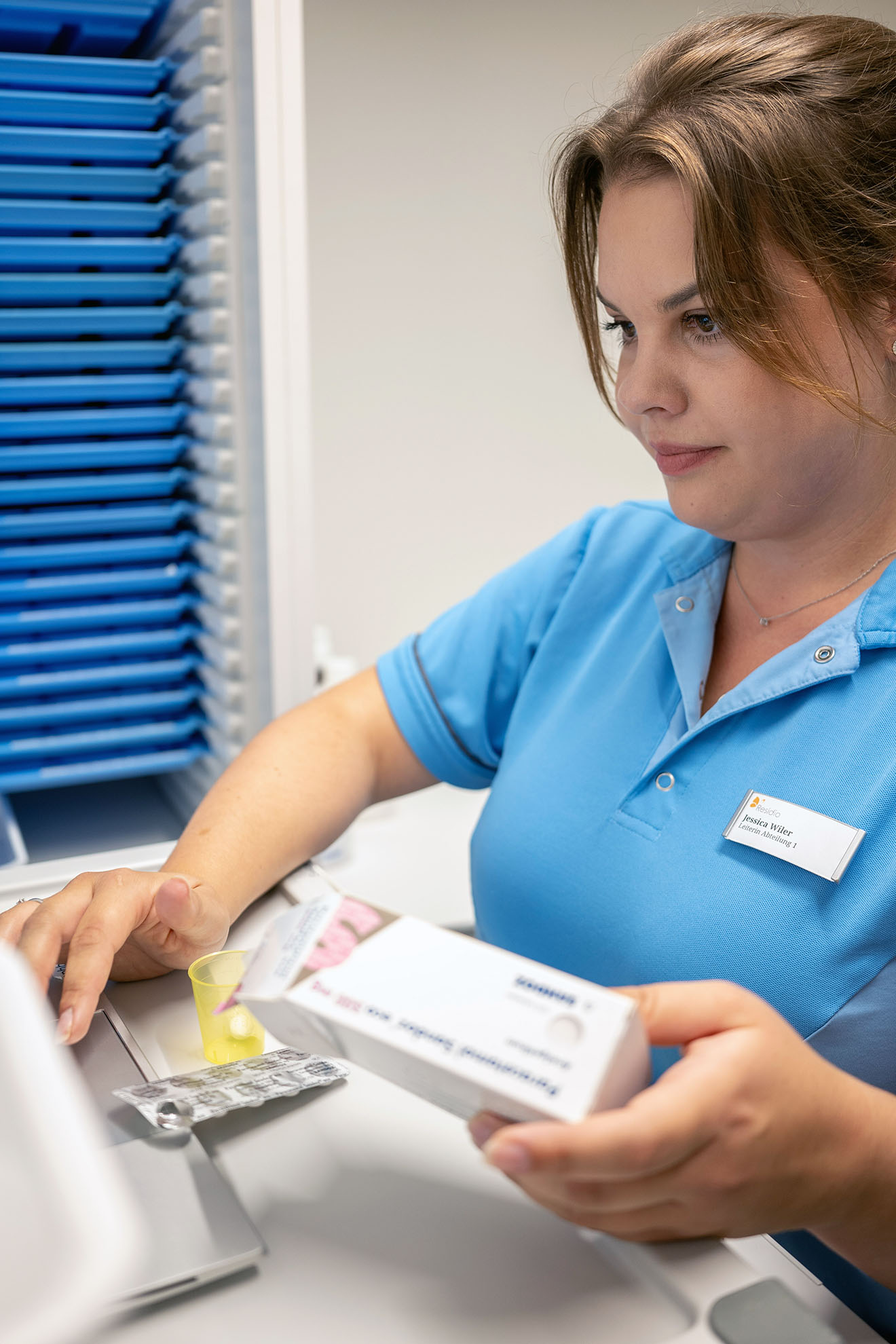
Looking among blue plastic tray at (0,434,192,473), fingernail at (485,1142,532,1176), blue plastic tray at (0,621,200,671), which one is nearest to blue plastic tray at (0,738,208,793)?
blue plastic tray at (0,621,200,671)

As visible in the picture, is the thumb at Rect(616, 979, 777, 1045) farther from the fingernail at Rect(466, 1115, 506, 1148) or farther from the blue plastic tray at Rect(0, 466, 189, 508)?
the blue plastic tray at Rect(0, 466, 189, 508)

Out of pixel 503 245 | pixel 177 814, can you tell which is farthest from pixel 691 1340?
pixel 503 245

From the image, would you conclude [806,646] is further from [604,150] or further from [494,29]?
[494,29]

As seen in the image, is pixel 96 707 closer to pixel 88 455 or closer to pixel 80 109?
pixel 88 455

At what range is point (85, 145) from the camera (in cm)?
114

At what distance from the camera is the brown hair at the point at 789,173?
834 mm

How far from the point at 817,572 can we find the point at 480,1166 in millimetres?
602

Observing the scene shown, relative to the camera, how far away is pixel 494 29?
6.27 feet

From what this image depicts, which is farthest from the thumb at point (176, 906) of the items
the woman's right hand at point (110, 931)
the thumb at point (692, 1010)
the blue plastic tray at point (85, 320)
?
the blue plastic tray at point (85, 320)

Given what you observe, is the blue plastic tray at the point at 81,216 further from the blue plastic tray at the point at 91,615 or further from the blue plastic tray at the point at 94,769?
the blue plastic tray at the point at 94,769

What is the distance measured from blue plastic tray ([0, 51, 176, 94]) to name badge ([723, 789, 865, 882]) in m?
0.96

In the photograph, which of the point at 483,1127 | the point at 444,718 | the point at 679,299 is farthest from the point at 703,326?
the point at 483,1127

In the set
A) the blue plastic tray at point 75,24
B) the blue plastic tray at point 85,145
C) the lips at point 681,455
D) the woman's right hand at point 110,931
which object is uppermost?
the blue plastic tray at point 75,24

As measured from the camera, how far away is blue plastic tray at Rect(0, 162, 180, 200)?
3.72 feet
